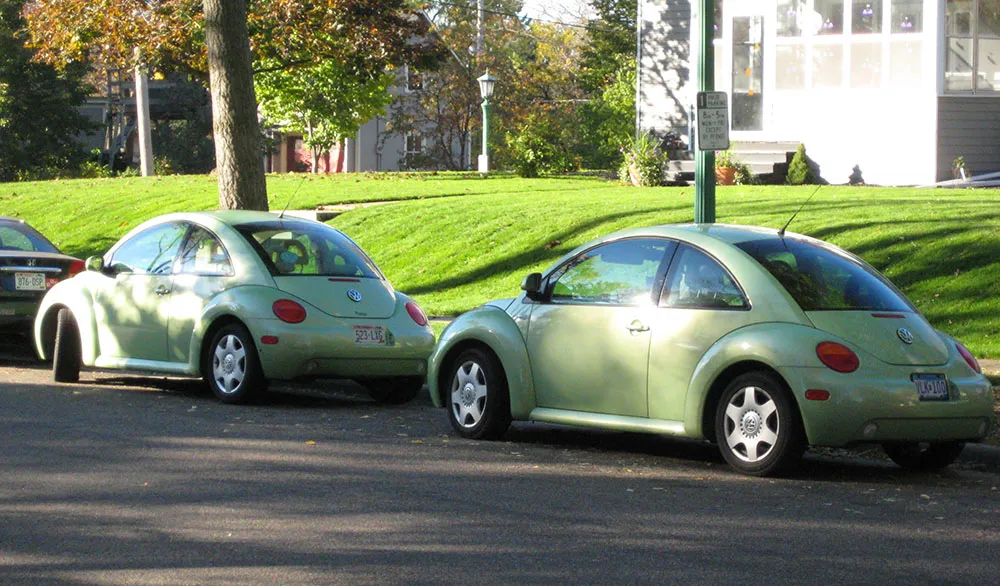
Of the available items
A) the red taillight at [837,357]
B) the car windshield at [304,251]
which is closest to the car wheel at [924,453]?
the red taillight at [837,357]

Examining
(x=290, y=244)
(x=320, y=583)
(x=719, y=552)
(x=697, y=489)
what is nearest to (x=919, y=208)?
(x=290, y=244)

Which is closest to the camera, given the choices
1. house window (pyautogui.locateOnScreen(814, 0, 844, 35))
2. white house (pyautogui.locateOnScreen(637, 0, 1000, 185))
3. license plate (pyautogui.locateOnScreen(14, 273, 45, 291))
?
license plate (pyautogui.locateOnScreen(14, 273, 45, 291))

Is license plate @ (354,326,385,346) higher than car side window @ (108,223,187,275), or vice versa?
car side window @ (108,223,187,275)

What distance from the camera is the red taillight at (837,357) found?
27.0 ft

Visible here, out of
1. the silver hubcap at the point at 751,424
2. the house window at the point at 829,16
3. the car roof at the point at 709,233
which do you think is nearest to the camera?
the silver hubcap at the point at 751,424

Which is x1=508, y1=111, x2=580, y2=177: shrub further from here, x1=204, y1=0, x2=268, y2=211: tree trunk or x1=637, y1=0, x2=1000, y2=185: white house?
x1=204, y1=0, x2=268, y2=211: tree trunk

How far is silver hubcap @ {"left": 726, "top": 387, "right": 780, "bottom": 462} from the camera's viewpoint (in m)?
8.38

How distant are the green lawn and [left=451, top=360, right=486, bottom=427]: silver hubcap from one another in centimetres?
562

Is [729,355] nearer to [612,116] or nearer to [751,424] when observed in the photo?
[751,424]

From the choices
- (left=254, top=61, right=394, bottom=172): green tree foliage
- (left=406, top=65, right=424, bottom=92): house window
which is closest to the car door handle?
(left=254, top=61, right=394, bottom=172): green tree foliage

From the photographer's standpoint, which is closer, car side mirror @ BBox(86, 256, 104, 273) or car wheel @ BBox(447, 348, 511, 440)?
car wheel @ BBox(447, 348, 511, 440)

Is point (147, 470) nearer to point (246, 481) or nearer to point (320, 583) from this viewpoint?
point (246, 481)

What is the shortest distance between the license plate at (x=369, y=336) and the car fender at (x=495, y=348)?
4.19 ft

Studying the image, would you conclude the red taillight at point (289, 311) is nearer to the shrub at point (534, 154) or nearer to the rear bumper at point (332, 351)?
the rear bumper at point (332, 351)
